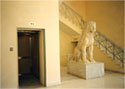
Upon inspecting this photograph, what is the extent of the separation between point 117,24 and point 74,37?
2.73 m

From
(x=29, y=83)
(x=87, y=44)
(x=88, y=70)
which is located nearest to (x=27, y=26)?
(x=29, y=83)

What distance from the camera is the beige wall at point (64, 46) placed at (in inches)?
336

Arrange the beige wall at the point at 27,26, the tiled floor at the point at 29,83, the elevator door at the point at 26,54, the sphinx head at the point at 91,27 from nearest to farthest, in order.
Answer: the beige wall at the point at 27,26
the tiled floor at the point at 29,83
the sphinx head at the point at 91,27
the elevator door at the point at 26,54

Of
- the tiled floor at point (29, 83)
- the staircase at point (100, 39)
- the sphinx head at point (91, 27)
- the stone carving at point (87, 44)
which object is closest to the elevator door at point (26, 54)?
the tiled floor at point (29, 83)

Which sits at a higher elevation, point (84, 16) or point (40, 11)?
point (84, 16)

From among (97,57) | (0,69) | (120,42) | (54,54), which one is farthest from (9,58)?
(120,42)

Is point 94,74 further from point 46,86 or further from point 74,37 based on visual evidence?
point 74,37

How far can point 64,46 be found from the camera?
28.4 feet

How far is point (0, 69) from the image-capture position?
365 cm

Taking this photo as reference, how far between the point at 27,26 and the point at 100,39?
490 centimetres

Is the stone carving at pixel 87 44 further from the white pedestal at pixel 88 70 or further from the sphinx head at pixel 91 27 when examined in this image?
the white pedestal at pixel 88 70

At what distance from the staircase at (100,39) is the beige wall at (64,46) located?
1072mm

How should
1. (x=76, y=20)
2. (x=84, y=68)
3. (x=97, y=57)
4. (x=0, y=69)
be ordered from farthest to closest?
1. (x=76, y=20)
2. (x=97, y=57)
3. (x=84, y=68)
4. (x=0, y=69)

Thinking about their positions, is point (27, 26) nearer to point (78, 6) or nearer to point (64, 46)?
point (64, 46)
